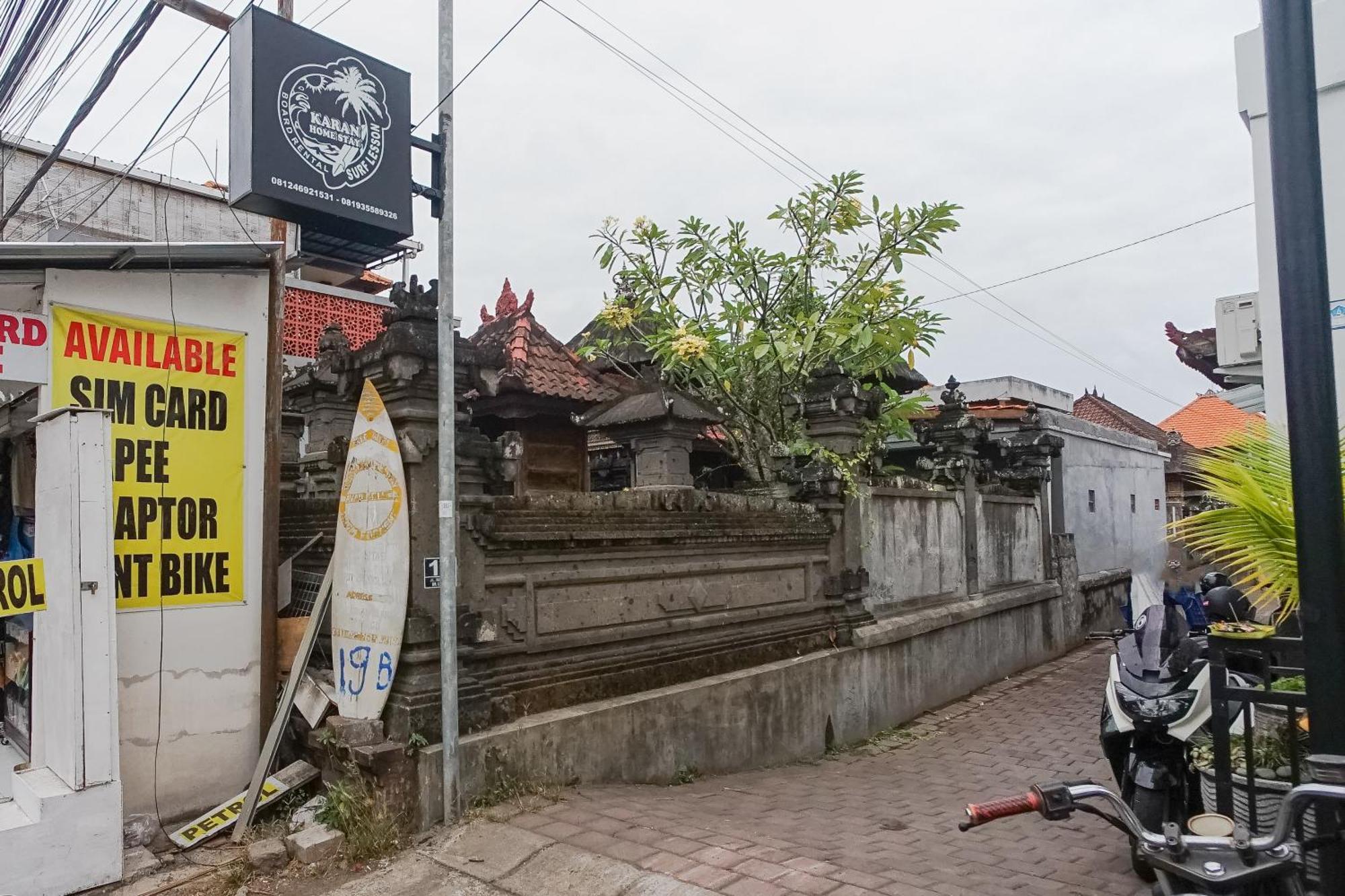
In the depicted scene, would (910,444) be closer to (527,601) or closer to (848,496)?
(848,496)

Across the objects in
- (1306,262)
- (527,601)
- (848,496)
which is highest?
(1306,262)

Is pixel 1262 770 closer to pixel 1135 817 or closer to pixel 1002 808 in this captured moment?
pixel 1135 817

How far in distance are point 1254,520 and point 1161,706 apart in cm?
112

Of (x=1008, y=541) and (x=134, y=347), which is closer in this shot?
(x=134, y=347)

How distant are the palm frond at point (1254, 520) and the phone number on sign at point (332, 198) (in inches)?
169

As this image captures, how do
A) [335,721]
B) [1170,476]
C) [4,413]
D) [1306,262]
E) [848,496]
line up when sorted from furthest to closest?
1. [1170,476]
2. [848,496]
3. [4,413]
4. [335,721]
5. [1306,262]

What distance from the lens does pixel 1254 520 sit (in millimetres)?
3703

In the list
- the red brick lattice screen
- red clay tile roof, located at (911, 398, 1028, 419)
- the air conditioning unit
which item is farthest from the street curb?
red clay tile roof, located at (911, 398, 1028, 419)

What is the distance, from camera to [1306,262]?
2.69 meters

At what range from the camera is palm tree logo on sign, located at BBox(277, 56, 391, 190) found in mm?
4773

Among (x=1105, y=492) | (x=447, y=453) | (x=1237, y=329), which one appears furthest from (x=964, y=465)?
(x=447, y=453)

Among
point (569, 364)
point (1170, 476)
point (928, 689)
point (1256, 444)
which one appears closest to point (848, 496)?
point (928, 689)

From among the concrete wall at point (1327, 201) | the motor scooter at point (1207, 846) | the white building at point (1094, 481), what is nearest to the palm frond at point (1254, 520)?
the motor scooter at point (1207, 846)

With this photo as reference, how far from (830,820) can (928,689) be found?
4.84 m
